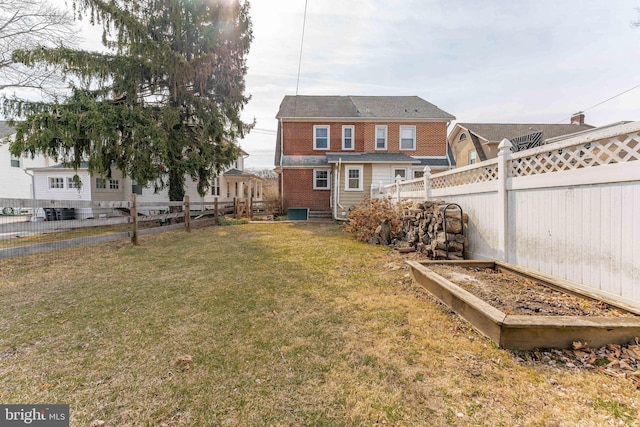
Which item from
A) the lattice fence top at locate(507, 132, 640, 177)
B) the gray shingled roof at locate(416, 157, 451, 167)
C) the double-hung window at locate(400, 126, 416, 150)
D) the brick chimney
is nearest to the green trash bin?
the gray shingled roof at locate(416, 157, 451, 167)

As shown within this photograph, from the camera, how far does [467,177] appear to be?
5.74 metres

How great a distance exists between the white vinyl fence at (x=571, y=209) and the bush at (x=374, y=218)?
2.82m

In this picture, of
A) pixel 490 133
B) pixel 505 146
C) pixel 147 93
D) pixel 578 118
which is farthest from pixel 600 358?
pixel 578 118

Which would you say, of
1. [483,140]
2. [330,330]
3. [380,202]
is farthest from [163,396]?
[483,140]

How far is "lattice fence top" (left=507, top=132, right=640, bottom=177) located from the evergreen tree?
11.6 meters

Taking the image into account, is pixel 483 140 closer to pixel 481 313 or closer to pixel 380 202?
pixel 380 202

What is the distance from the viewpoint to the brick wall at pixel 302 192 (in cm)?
1694

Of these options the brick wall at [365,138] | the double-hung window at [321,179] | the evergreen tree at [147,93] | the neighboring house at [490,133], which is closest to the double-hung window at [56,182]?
the evergreen tree at [147,93]

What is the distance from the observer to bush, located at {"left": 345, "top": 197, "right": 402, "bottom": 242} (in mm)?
8016

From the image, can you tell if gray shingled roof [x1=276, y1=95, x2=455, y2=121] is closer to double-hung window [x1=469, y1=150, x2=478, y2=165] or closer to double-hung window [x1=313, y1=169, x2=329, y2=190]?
double-hung window [x1=313, y1=169, x2=329, y2=190]

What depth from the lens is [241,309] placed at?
3436 mm

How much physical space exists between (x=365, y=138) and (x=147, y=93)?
11796mm

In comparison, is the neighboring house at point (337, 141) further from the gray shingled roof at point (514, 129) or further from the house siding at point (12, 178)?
the house siding at point (12, 178)

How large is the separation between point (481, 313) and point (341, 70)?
12046 mm
